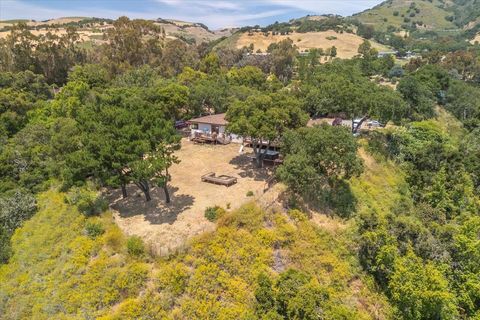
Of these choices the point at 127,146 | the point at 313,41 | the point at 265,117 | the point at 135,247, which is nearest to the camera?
the point at 135,247

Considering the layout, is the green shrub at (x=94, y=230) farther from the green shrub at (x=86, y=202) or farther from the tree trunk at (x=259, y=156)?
the tree trunk at (x=259, y=156)

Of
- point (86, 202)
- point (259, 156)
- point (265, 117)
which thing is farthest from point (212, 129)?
point (86, 202)

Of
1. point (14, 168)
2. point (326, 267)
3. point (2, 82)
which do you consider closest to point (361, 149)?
point (326, 267)

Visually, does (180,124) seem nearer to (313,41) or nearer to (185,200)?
(185,200)

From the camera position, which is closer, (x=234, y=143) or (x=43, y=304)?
(x=43, y=304)

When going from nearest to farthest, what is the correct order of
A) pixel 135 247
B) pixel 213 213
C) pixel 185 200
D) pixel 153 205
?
pixel 135 247 → pixel 213 213 → pixel 153 205 → pixel 185 200

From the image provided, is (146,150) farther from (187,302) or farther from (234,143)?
(234,143)

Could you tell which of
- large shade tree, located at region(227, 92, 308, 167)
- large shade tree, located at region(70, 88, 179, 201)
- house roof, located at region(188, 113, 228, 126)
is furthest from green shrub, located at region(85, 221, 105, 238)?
house roof, located at region(188, 113, 228, 126)

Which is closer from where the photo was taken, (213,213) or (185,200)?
(213,213)
